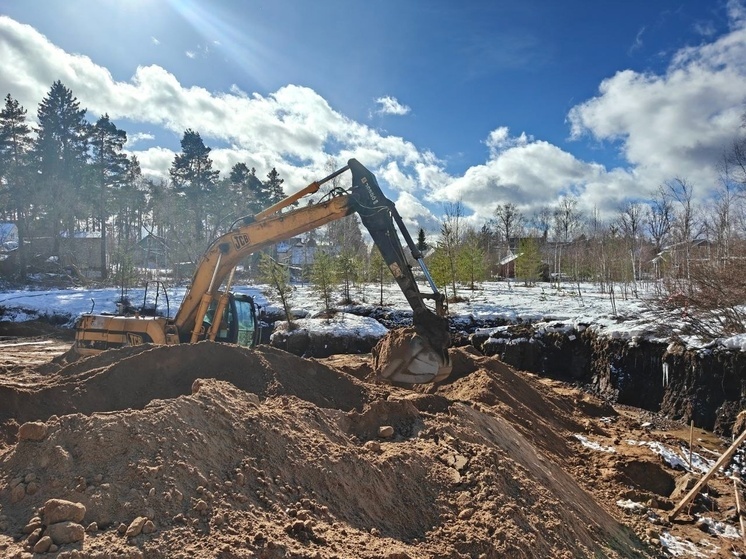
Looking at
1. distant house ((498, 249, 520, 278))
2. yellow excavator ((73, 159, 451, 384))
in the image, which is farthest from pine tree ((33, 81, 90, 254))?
distant house ((498, 249, 520, 278))

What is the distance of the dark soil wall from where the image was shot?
9.73 metres

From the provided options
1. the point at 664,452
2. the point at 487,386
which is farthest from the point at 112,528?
the point at 664,452

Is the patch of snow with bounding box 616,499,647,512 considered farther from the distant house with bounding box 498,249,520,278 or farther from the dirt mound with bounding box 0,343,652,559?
the distant house with bounding box 498,249,520,278

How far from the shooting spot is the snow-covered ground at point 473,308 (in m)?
13.6

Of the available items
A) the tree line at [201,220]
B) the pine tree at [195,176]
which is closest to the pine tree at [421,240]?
the tree line at [201,220]

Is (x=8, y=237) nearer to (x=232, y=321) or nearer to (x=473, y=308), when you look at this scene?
(x=473, y=308)

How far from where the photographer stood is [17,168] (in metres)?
33.0

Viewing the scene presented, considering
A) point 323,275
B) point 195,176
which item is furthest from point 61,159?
point 323,275

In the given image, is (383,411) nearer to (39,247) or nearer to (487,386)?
(487,386)

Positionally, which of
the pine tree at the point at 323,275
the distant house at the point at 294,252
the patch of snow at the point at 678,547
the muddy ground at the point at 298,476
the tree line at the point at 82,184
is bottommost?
the patch of snow at the point at 678,547

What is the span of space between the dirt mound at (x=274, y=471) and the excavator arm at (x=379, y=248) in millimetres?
1062

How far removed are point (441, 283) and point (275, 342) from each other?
10.2 metres

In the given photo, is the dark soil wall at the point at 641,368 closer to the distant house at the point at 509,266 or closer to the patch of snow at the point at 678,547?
the patch of snow at the point at 678,547

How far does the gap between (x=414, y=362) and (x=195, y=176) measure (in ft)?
125
